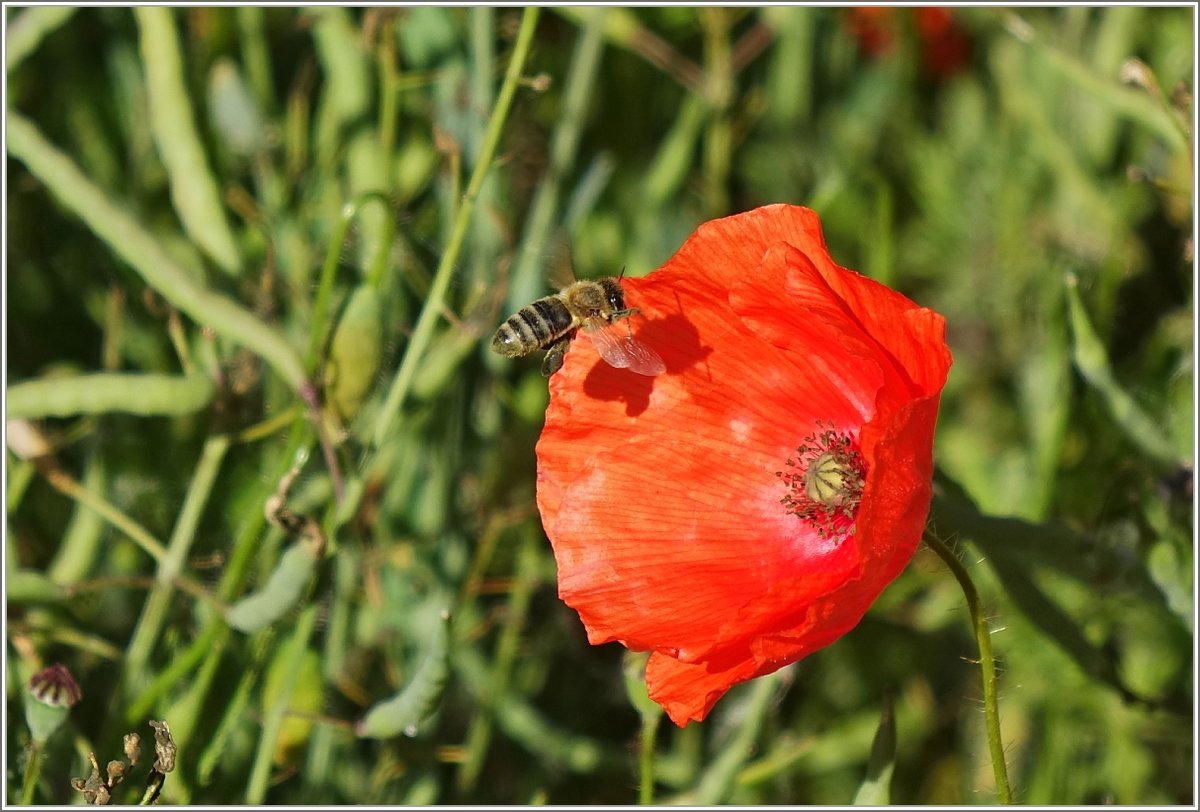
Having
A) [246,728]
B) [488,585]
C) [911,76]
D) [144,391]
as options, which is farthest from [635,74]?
[246,728]

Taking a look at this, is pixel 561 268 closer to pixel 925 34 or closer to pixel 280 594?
pixel 280 594

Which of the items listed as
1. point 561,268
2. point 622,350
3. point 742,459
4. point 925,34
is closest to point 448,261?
point 561,268

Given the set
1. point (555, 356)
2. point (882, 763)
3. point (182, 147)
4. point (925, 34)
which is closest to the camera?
point (882, 763)

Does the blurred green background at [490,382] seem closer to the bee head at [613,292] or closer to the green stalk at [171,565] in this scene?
the green stalk at [171,565]

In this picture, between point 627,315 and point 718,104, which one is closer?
point 627,315

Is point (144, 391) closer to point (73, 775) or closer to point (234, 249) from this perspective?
point (234, 249)

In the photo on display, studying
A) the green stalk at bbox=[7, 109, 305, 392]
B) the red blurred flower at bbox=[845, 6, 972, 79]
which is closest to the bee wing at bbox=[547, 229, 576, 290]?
the green stalk at bbox=[7, 109, 305, 392]

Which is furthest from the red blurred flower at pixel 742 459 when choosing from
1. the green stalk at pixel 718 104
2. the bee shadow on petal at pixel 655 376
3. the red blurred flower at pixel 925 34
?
the red blurred flower at pixel 925 34
